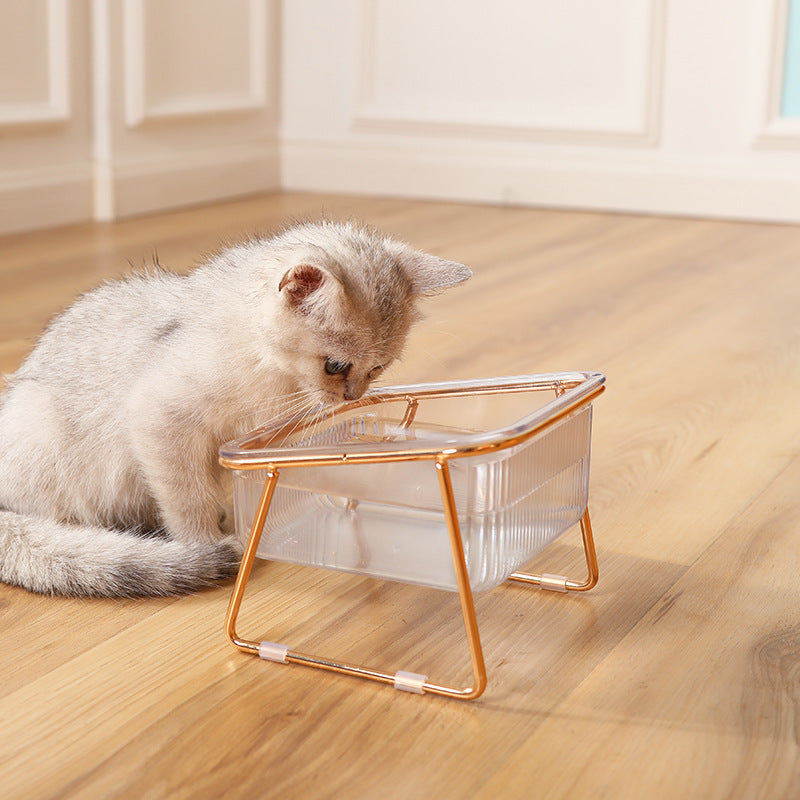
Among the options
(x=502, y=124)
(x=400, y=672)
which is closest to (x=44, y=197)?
(x=502, y=124)

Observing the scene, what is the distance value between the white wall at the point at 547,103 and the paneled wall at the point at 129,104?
26cm

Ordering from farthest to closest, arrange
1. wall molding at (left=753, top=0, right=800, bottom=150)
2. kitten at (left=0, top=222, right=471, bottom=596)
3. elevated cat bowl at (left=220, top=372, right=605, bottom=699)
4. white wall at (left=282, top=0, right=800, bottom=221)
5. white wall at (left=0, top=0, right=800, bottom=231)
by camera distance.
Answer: white wall at (left=282, top=0, right=800, bottom=221) < wall molding at (left=753, top=0, right=800, bottom=150) < white wall at (left=0, top=0, right=800, bottom=231) < kitten at (left=0, top=222, right=471, bottom=596) < elevated cat bowl at (left=220, top=372, right=605, bottom=699)

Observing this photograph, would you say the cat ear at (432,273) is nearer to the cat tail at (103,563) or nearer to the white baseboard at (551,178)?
the cat tail at (103,563)

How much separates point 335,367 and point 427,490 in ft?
0.56

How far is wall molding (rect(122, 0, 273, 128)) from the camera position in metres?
3.47

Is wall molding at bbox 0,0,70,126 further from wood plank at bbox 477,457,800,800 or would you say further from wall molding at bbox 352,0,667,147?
wood plank at bbox 477,457,800,800

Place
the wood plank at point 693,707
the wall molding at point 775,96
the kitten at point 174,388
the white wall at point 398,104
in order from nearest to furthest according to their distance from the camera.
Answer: the wood plank at point 693,707 → the kitten at point 174,388 → the white wall at point 398,104 → the wall molding at point 775,96

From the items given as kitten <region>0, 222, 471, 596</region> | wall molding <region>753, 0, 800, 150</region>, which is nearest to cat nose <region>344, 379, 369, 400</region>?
kitten <region>0, 222, 471, 596</region>

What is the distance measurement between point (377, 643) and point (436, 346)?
1197 mm

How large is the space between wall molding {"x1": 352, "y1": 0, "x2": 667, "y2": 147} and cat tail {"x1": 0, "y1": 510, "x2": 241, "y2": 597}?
2963 mm

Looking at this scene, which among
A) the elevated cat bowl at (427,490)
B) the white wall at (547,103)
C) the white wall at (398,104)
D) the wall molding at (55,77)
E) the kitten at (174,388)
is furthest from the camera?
the white wall at (547,103)

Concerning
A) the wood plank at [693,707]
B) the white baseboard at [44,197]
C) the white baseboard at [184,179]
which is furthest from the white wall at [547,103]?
the wood plank at [693,707]

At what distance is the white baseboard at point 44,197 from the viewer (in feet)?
10.7

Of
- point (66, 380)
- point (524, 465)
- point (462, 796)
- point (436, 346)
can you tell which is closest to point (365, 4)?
point (436, 346)
